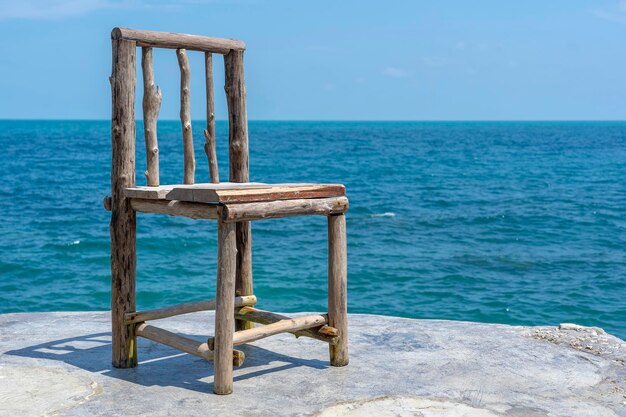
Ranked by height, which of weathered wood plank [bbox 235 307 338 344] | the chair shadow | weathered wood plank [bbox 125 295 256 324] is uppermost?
weathered wood plank [bbox 125 295 256 324]

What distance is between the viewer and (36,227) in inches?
882

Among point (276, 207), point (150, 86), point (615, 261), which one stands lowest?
point (615, 261)

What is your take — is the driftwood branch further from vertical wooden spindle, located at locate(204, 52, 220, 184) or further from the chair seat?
vertical wooden spindle, located at locate(204, 52, 220, 184)

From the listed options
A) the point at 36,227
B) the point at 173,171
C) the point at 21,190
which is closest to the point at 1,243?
the point at 36,227

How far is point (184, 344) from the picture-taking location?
5.28 meters

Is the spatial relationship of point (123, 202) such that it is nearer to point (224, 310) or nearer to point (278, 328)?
point (224, 310)

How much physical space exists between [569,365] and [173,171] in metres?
38.4

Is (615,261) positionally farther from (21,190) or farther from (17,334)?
(21,190)

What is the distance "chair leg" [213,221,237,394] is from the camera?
16.1ft

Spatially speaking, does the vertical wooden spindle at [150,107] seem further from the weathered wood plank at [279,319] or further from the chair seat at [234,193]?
the weathered wood plank at [279,319]

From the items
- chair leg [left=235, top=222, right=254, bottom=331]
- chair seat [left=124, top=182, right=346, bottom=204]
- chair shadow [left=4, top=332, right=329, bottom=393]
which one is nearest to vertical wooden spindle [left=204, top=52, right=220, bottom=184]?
chair leg [left=235, top=222, right=254, bottom=331]

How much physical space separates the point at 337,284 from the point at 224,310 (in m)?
0.95

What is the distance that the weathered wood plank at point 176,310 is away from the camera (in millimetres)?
5574

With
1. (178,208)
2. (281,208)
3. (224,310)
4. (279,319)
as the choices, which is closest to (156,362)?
(279,319)
